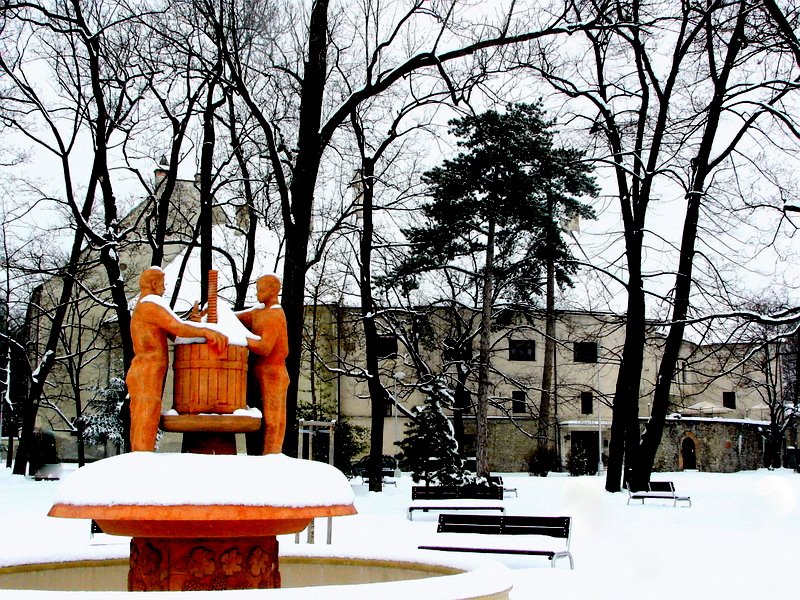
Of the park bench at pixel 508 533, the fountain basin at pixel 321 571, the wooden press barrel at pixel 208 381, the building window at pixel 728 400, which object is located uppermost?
the building window at pixel 728 400

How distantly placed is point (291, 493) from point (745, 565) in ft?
29.8

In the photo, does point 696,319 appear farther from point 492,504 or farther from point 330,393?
point 330,393

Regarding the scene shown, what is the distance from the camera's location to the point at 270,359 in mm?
8289

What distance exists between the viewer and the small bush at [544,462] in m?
45.8

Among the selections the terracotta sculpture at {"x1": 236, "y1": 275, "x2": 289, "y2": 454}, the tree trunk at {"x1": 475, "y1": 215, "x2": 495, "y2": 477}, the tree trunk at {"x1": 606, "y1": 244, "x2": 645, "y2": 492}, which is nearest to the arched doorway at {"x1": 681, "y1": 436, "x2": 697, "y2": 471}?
the tree trunk at {"x1": 475, "y1": 215, "x2": 495, "y2": 477}

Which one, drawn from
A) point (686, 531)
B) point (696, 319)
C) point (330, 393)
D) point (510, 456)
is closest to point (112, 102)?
point (696, 319)

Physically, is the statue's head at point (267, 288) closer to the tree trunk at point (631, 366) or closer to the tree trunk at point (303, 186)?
the tree trunk at point (303, 186)

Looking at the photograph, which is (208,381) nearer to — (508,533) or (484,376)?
(508,533)

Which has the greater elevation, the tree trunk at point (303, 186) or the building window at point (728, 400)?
the tree trunk at point (303, 186)

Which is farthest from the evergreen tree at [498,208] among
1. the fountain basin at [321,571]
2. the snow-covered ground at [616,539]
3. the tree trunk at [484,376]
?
the fountain basin at [321,571]

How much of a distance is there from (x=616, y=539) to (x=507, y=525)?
8.66 ft

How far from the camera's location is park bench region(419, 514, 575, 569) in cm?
1403

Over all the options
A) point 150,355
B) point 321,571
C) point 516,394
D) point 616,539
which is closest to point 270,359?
point 150,355

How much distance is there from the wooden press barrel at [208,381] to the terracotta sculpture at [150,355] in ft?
0.34
